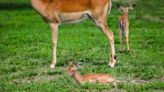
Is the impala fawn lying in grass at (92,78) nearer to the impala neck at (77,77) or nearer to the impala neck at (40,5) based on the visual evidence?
the impala neck at (77,77)

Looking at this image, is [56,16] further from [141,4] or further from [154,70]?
[141,4]

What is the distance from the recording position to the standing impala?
14.2 m

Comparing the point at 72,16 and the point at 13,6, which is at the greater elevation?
the point at 72,16

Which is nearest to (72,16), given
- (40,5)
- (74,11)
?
(74,11)

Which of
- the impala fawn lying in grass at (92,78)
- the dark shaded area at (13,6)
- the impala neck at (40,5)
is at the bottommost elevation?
the dark shaded area at (13,6)

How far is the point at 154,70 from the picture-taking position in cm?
1323

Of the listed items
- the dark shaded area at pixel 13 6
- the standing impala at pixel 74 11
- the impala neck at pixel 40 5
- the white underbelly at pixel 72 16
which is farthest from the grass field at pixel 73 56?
the dark shaded area at pixel 13 6

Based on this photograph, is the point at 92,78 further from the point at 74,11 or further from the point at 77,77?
the point at 74,11

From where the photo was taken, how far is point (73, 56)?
52.4ft

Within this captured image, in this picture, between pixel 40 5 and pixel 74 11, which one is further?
pixel 40 5

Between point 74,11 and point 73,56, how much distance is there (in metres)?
2.01

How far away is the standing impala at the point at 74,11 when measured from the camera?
14250mm

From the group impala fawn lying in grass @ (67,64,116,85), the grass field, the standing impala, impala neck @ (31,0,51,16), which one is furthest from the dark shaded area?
impala fawn lying in grass @ (67,64,116,85)

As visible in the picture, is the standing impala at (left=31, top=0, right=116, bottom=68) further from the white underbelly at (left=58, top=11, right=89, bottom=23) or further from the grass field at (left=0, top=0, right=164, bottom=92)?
the grass field at (left=0, top=0, right=164, bottom=92)
